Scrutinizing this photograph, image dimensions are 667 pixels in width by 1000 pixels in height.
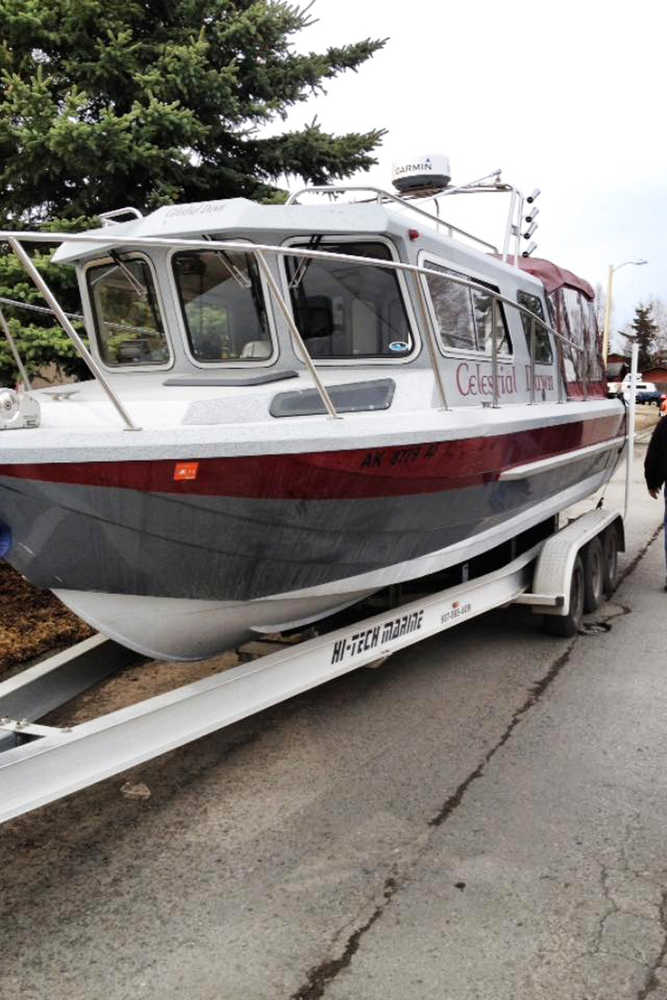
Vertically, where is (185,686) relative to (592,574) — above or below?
above

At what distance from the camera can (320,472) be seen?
12.0 feet

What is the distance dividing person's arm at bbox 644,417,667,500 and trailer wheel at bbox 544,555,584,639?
1.77 m

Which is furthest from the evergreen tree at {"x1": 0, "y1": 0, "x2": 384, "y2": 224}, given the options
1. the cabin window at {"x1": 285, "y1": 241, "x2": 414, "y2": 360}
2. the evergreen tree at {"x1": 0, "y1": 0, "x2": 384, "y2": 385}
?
the cabin window at {"x1": 285, "y1": 241, "x2": 414, "y2": 360}

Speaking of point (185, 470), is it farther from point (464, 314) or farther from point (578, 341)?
point (578, 341)

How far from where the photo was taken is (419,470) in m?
4.19

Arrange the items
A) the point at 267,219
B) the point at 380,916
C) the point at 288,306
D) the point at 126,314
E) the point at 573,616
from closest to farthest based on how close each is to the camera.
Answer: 1. the point at 380,916
2. the point at 267,219
3. the point at 288,306
4. the point at 126,314
5. the point at 573,616

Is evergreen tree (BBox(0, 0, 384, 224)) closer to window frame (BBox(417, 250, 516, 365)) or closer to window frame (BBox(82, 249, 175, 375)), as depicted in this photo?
window frame (BBox(82, 249, 175, 375))

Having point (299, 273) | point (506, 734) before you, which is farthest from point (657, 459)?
point (299, 273)

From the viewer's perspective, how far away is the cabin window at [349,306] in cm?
448

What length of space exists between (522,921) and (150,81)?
6563 mm

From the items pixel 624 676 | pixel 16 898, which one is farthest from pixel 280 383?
pixel 624 676

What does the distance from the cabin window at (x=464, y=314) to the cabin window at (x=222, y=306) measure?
3.13ft

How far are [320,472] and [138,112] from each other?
174 inches

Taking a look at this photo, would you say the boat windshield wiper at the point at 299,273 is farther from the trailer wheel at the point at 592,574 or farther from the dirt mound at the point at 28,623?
the trailer wheel at the point at 592,574
